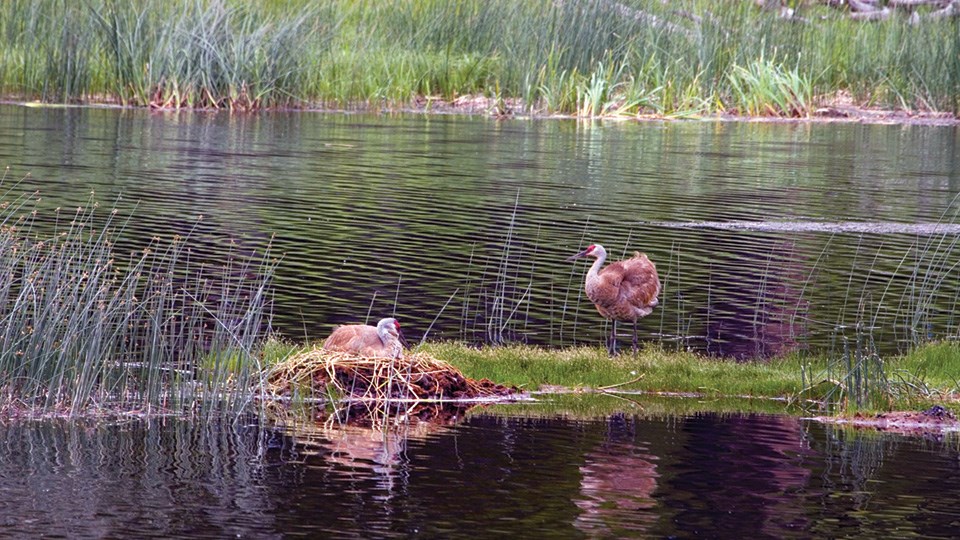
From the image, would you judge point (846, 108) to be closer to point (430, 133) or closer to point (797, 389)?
point (430, 133)

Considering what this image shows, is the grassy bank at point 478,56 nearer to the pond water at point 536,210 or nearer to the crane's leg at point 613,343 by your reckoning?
the pond water at point 536,210

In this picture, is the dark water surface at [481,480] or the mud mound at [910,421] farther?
the mud mound at [910,421]

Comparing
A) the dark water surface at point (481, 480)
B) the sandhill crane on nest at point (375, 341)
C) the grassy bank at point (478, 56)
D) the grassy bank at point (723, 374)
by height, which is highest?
the grassy bank at point (478, 56)

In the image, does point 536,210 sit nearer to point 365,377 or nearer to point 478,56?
point 365,377

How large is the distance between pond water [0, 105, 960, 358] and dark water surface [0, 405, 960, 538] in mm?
1791

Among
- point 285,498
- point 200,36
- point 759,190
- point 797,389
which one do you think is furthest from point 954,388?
point 200,36

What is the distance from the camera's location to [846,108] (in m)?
Result: 35.6

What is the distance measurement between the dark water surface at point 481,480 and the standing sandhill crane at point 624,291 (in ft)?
9.72

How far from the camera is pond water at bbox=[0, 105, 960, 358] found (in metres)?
14.0

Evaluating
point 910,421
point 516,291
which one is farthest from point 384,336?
point 516,291

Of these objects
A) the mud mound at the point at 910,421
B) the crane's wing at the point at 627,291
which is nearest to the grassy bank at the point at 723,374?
the mud mound at the point at 910,421

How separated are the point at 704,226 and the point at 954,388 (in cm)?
868

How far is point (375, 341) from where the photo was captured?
10.6m

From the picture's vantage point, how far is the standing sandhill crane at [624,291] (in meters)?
13.0
